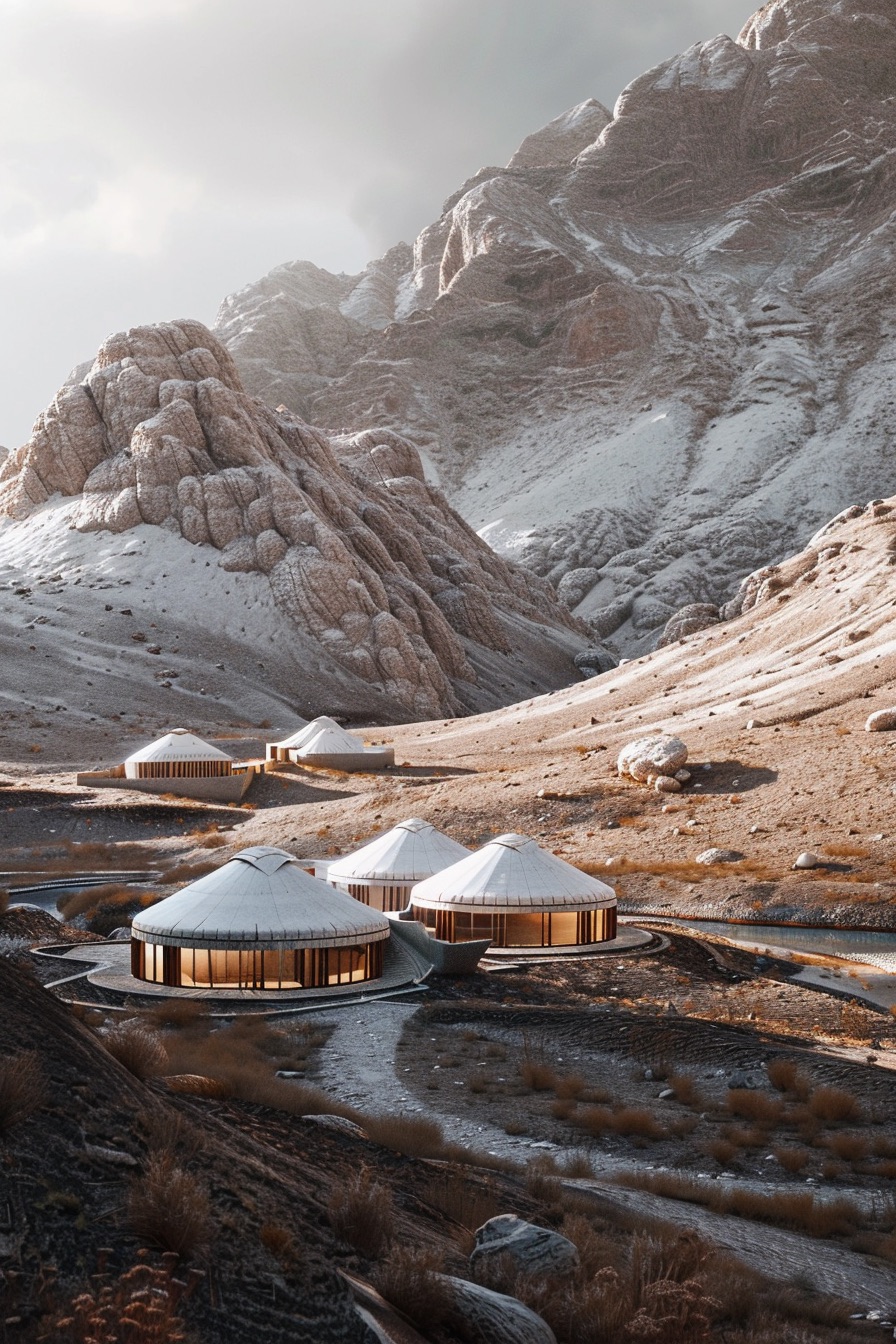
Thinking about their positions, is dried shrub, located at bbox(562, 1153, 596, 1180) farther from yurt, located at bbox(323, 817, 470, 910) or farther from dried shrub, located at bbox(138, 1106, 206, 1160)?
yurt, located at bbox(323, 817, 470, 910)

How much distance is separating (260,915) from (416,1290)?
59.3ft

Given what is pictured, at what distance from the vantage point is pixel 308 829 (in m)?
49.2

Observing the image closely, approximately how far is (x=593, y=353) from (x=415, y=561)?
282 ft

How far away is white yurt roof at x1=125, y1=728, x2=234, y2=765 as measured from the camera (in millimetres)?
61031

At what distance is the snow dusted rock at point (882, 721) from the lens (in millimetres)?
45375

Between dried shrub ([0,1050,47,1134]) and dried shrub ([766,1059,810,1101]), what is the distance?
12513mm

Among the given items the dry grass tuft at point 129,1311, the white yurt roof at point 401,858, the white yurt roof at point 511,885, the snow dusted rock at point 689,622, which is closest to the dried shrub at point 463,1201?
the dry grass tuft at point 129,1311

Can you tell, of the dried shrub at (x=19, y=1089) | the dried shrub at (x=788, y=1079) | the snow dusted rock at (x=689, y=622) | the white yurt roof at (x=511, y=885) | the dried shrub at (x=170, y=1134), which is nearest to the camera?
the dried shrub at (x=19, y=1089)

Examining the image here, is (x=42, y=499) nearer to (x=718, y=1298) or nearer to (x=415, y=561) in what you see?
(x=415, y=561)

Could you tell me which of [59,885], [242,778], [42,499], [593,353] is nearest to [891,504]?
[242,778]

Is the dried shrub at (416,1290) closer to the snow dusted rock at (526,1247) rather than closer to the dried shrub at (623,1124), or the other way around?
the snow dusted rock at (526,1247)

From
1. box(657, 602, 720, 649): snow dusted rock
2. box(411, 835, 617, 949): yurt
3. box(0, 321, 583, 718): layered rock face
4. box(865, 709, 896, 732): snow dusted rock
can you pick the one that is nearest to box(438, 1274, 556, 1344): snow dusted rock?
box(411, 835, 617, 949): yurt

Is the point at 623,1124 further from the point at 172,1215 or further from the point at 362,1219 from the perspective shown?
the point at 172,1215

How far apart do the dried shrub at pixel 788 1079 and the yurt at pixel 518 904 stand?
1210 cm
